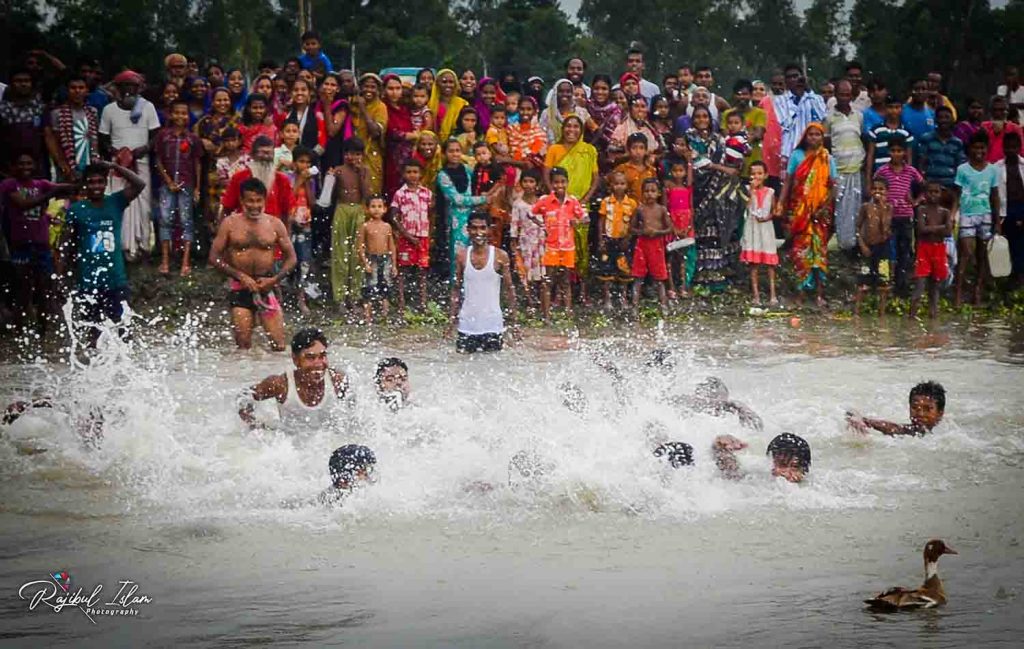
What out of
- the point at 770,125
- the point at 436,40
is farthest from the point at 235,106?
the point at 436,40

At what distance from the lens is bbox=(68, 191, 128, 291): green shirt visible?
11398 mm

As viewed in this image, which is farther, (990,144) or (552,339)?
(990,144)

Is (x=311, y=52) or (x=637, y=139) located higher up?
(x=311, y=52)

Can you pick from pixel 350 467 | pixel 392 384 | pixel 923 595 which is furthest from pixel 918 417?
pixel 350 467

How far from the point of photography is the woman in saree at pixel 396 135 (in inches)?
543

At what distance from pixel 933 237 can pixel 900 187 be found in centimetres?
65

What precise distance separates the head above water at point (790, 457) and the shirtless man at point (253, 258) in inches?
188

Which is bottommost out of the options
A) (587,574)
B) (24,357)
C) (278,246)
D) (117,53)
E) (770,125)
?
(587,574)

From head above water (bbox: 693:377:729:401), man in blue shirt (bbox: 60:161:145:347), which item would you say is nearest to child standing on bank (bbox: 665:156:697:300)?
head above water (bbox: 693:377:729:401)

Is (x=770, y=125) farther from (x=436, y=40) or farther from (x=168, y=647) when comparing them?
(x=436, y=40)

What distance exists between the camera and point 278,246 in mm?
11789

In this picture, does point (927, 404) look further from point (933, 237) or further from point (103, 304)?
point (103, 304)

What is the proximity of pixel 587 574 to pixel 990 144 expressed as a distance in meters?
9.88

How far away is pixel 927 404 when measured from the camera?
30.2 feet
